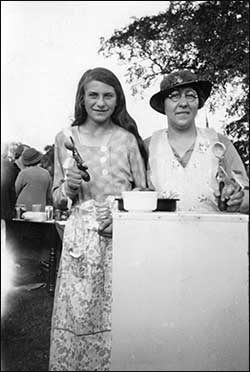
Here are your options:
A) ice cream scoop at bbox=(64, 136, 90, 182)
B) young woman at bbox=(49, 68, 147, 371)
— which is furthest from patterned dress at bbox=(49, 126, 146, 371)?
ice cream scoop at bbox=(64, 136, 90, 182)

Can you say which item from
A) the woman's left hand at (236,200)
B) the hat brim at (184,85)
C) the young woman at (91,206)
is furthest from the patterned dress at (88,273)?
the woman's left hand at (236,200)

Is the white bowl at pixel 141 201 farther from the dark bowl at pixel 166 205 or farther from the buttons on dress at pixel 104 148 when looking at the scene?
the buttons on dress at pixel 104 148

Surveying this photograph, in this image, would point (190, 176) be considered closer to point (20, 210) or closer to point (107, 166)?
point (107, 166)

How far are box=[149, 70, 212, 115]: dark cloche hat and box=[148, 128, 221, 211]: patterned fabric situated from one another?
0.16 m

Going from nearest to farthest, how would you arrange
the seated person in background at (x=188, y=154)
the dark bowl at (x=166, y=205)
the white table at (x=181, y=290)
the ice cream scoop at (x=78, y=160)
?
1. the white table at (x=181, y=290)
2. the dark bowl at (x=166, y=205)
3. the ice cream scoop at (x=78, y=160)
4. the seated person in background at (x=188, y=154)

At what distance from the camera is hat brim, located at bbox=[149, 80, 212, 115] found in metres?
1.77

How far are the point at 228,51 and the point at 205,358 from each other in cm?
108

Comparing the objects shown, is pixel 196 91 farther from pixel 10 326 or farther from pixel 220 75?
pixel 10 326

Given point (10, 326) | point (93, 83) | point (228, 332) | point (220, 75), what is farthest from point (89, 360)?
point (220, 75)

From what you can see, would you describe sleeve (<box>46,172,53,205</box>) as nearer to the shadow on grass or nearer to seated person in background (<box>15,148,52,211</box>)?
seated person in background (<box>15,148,52,211</box>)

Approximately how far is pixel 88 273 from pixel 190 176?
0.45 metres

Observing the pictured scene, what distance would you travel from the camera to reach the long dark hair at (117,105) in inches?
69.5

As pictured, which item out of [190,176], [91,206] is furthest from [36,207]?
[190,176]

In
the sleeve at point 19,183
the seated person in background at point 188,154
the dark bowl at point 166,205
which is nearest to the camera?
the dark bowl at point 166,205
